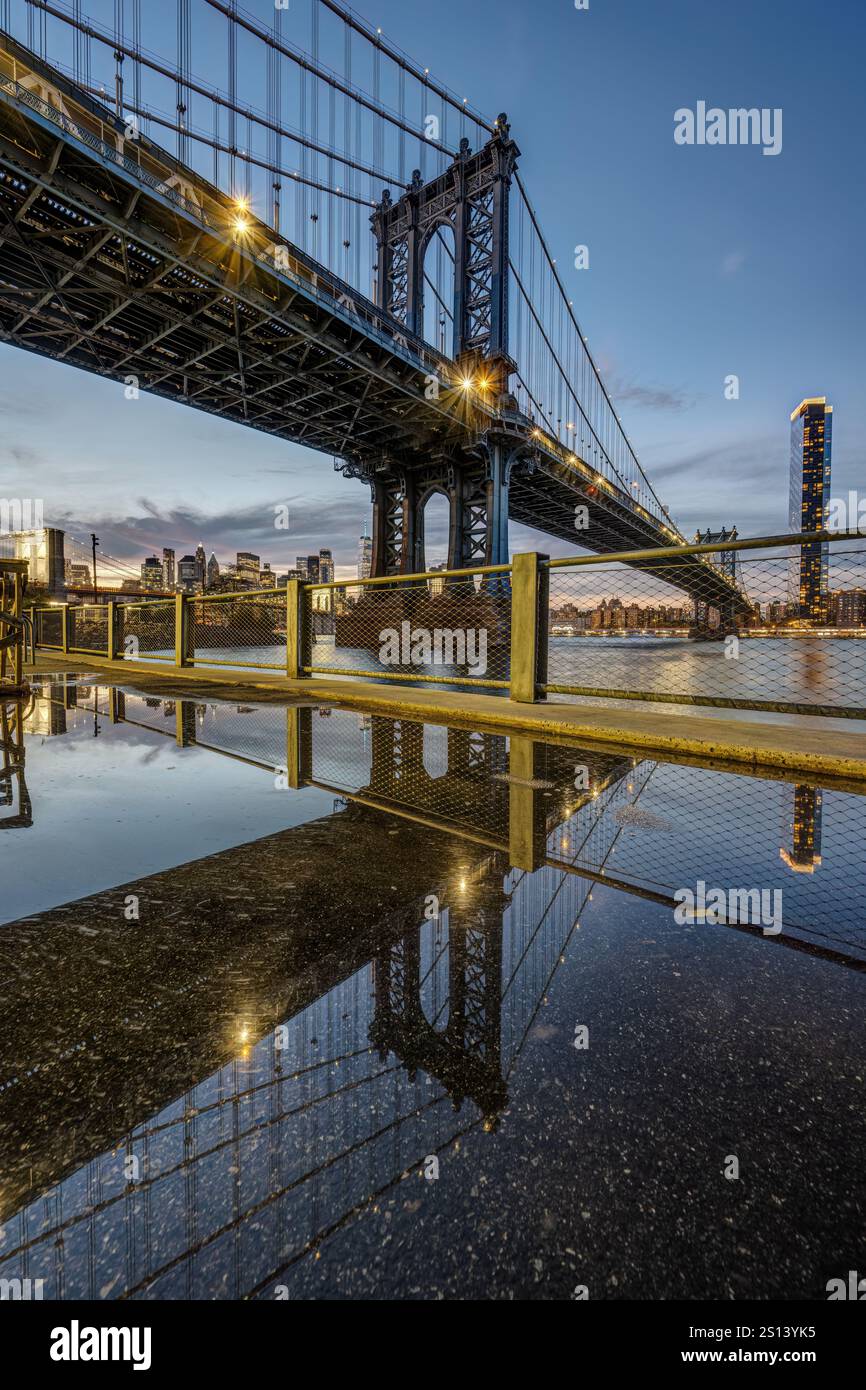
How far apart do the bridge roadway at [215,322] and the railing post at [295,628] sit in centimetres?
442

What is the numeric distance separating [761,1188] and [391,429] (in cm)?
3240

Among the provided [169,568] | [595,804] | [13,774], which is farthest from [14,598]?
[169,568]

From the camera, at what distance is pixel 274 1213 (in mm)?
704

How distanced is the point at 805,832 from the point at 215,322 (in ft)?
84.1

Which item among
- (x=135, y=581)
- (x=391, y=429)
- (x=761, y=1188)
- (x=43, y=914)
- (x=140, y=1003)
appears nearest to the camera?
(x=761, y=1188)

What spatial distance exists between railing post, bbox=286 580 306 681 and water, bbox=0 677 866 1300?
5321 millimetres

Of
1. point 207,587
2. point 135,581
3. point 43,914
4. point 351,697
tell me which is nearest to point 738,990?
point 43,914

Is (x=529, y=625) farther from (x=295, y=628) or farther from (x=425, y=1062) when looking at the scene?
(x=425, y=1062)

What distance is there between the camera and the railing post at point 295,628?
23.5 feet

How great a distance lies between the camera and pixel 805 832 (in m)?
2.13

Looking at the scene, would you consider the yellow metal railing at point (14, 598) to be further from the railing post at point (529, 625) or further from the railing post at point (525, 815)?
the railing post at point (525, 815)

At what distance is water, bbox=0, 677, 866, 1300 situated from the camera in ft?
2.15
